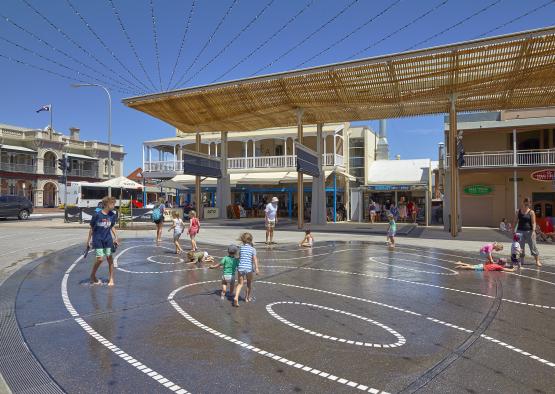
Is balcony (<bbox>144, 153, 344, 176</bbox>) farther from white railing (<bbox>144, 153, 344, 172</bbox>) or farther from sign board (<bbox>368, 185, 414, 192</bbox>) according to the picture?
sign board (<bbox>368, 185, 414, 192</bbox>)

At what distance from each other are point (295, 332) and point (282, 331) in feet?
0.56

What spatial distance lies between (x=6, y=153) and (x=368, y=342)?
59.2 m

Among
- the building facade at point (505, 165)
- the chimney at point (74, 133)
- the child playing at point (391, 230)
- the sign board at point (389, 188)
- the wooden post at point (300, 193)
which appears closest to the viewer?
the child playing at point (391, 230)

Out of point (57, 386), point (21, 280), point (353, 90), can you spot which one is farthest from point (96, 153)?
point (57, 386)

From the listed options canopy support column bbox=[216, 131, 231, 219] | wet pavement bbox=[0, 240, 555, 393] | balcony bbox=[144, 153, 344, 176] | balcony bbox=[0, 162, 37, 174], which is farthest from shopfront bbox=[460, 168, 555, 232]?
balcony bbox=[0, 162, 37, 174]

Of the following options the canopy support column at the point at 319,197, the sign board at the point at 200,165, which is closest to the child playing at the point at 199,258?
the sign board at the point at 200,165

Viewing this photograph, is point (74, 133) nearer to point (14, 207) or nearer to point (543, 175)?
point (14, 207)

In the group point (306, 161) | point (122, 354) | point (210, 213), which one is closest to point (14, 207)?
point (210, 213)

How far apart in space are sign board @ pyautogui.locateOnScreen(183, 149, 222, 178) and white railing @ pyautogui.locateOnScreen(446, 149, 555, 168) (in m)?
15.5

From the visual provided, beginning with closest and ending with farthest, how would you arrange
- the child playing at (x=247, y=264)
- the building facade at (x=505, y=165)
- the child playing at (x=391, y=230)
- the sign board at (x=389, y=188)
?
1. the child playing at (x=247, y=264)
2. the child playing at (x=391, y=230)
3. the building facade at (x=505, y=165)
4. the sign board at (x=389, y=188)

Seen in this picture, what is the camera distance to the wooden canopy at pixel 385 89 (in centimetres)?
1684

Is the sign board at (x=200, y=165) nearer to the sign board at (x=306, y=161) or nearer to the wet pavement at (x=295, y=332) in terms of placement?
the sign board at (x=306, y=161)

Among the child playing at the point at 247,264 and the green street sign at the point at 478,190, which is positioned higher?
the green street sign at the point at 478,190

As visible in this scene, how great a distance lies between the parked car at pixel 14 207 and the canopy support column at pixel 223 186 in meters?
14.8
